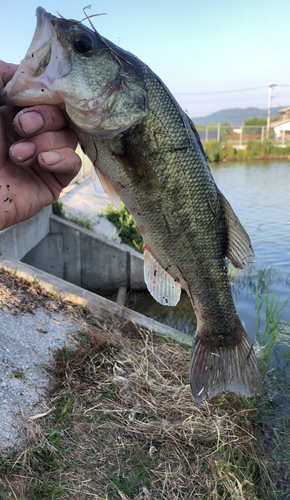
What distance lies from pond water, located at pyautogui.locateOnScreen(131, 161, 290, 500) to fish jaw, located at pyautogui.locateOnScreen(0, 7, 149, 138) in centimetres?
328

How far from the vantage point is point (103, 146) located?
5.99 ft

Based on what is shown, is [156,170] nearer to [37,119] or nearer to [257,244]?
[37,119]

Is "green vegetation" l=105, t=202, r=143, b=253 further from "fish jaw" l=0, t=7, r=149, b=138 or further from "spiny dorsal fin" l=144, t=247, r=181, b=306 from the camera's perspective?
"fish jaw" l=0, t=7, r=149, b=138

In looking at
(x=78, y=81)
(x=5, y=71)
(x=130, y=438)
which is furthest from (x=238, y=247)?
(x=130, y=438)

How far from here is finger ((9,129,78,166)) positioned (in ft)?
5.75

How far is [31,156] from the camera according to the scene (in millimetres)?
1791

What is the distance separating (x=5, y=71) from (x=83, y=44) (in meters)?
0.56

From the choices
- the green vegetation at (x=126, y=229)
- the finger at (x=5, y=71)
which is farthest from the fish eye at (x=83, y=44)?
the green vegetation at (x=126, y=229)

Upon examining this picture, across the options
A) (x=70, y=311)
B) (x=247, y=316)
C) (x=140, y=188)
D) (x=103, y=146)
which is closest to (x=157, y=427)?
(x=70, y=311)

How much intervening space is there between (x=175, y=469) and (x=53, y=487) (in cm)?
96

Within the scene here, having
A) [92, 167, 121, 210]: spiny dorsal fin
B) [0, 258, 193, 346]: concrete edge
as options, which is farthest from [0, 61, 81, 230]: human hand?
[0, 258, 193, 346]: concrete edge

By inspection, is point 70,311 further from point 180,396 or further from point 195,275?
point 195,275

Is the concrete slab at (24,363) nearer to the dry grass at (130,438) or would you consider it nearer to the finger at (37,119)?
the dry grass at (130,438)

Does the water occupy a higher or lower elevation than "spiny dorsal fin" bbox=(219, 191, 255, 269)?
lower
